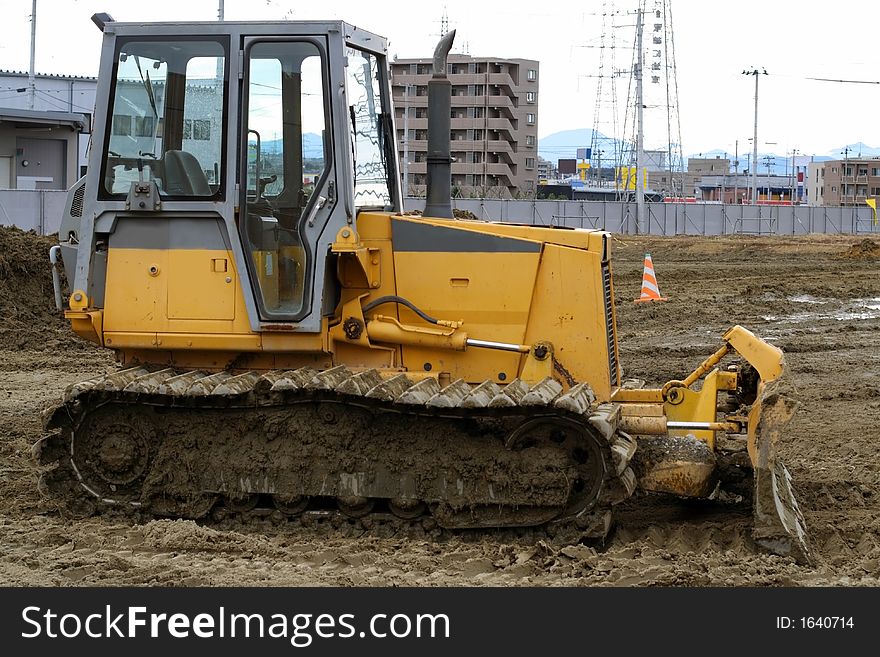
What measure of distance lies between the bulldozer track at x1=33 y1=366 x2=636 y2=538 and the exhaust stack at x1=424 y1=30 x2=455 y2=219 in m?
1.37

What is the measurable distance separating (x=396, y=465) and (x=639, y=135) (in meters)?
40.6

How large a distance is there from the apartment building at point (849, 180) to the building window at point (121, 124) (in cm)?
10935

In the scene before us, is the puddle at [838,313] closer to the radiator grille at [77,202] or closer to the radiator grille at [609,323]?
the radiator grille at [609,323]

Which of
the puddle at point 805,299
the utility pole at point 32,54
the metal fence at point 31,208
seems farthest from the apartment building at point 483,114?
the puddle at point 805,299

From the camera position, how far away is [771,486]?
278 inches

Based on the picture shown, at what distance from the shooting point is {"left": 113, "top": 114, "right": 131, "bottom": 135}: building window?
7.66 meters

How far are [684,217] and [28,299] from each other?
36.6m

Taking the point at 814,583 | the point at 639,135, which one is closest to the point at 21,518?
the point at 814,583

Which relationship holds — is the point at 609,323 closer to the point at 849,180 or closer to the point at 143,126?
the point at 143,126

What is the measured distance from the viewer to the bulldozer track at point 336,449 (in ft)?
23.7

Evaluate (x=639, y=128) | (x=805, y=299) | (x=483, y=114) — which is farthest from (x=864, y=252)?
(x=483, y=114)

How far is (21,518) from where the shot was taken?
7824 millimetres

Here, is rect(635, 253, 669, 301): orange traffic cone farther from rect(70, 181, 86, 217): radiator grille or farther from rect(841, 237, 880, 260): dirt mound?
rect(70, 181, 86, 217): radiator grille

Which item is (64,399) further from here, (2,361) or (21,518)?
(2,361)
